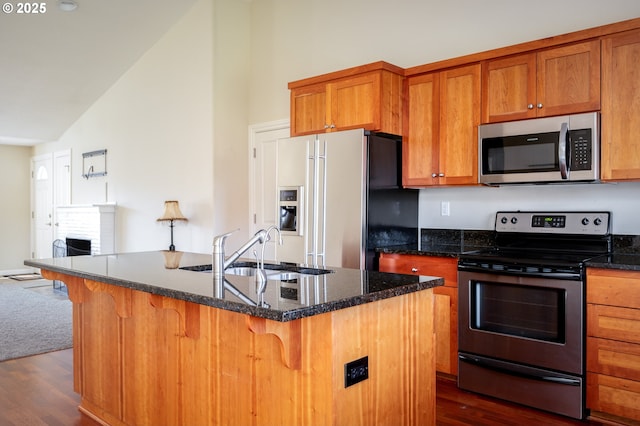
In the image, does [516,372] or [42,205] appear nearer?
[516,372]

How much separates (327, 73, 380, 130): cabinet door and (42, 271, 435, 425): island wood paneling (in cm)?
191

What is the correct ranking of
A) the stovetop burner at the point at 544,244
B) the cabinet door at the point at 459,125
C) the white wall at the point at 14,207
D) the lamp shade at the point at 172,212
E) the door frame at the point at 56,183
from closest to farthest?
1. the stovetop burner at the point at 544,244
2. the cabinet door at the point at 459,125
3. the lamp shade at the point at 172,212
4. the door frame at the point at 56,183
5. the white wall at the point at 14,207

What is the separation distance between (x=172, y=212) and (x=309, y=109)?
7.12 ft

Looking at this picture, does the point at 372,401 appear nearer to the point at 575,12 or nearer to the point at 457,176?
the point at 457,176

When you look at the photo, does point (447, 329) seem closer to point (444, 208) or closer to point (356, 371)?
point (444, 208)

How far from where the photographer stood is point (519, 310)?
118 inches

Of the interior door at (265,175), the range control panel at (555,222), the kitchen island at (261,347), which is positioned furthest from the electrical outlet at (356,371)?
the interior door at (265,175)

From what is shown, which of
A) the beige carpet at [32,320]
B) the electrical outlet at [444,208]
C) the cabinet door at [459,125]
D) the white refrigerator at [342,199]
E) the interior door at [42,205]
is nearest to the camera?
the cabinet door at [459,125]

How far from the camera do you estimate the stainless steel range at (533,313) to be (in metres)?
2.79

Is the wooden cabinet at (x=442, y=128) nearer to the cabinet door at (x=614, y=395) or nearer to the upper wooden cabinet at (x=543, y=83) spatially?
the upper wooden cabinet at (x=543, y=83)

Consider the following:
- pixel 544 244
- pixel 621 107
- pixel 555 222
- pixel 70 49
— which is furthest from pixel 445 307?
pixel 70 49

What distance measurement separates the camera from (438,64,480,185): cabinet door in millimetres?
3447

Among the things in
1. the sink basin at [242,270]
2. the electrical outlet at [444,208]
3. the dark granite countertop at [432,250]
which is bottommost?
the sink basin at [242,270]

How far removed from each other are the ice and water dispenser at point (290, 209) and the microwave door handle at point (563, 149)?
188 cm
